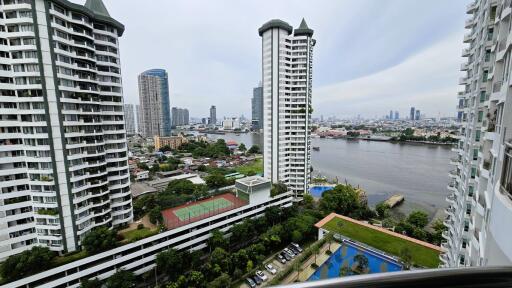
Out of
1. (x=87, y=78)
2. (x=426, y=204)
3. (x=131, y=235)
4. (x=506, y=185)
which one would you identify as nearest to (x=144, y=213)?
→ (x=131, y=235)

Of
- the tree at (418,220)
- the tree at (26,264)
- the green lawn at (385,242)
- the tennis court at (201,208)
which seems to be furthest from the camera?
the tree at (418,220)

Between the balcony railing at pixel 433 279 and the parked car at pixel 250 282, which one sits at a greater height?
the balcony railing at pixel 433 279

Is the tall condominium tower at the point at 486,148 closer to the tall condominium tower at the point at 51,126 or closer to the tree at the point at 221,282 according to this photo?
the tree at the point at 221,282

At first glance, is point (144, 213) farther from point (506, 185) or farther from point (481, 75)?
point (481, 75)

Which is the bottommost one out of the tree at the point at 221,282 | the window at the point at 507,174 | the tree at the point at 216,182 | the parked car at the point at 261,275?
the parked car at the point at 261,275

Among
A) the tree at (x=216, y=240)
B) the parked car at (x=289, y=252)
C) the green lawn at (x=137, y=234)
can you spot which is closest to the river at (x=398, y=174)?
the parked car at (x=289, y=252)

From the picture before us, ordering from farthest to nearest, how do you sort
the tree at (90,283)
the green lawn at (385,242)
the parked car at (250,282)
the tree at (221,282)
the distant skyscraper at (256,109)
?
the distant skyscraper at (256,109), the green lawn at (385,242), the parked car at (250,282), the tree at (221,282), the tree at (90,283)

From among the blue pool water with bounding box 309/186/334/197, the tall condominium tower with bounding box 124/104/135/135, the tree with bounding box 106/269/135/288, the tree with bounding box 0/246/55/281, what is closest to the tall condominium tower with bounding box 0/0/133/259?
the tree with bounding box 0/246/55/281
